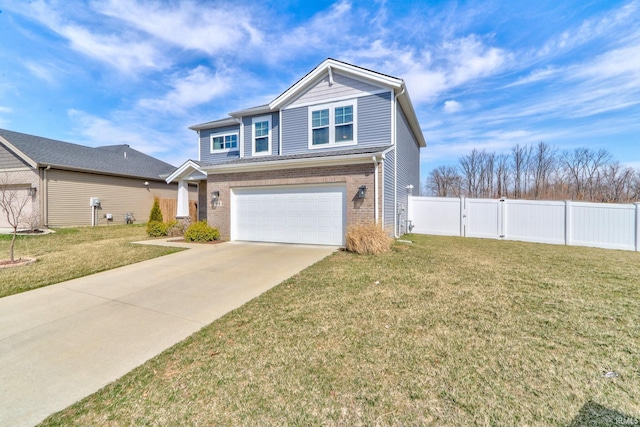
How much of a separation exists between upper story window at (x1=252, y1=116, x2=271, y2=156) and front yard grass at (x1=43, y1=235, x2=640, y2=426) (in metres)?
9.43

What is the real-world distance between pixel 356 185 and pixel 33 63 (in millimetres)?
13690

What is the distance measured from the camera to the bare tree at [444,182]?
98.9 feet

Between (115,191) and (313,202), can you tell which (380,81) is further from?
(115,191)

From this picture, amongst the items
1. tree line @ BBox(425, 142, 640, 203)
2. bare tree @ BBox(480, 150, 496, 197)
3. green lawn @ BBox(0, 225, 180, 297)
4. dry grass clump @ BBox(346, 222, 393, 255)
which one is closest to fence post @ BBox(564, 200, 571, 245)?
dry grass clump @ BBox(346, 222, 393, 255)

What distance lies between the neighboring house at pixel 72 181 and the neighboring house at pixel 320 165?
637 centimetres

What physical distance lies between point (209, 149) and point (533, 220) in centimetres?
1684

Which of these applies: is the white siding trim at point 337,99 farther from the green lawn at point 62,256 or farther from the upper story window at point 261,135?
the green lawn at point 62,256

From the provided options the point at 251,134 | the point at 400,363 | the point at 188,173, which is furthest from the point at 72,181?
the point at 400,363

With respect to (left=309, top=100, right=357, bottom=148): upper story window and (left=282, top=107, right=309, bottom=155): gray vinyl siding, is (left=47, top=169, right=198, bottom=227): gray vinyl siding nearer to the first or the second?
(left=282, top=107, right=309, bottom=155): gray vinyl siding

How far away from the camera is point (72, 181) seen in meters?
16.1

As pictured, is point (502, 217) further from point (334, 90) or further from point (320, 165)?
point (334, 90)

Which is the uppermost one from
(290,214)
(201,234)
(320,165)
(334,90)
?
(334,90)

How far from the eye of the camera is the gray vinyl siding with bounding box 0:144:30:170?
49.7 feet

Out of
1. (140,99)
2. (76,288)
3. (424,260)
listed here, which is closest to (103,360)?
(76,288)
